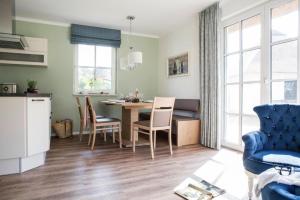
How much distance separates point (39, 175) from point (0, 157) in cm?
48

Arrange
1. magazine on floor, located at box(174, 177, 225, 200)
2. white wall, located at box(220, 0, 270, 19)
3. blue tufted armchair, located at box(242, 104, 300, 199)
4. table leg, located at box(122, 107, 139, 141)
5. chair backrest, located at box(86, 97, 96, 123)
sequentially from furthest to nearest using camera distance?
table leg, located at box(122, 107, 139, 141) < chair backrest, located at box(86, 97, 96, 123) < white wall, located at box(220, 0, 270, 19) < magazine on floor, located at box(174, 177, 225, 200) < blue tufted armchair, located at box(242, 104, 300, 199)

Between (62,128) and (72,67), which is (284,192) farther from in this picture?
(72,67)

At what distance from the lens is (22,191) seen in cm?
205

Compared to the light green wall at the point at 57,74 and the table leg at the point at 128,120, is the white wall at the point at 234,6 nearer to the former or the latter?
the table leg at the point at 128,120

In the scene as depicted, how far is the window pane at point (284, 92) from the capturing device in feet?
9.11

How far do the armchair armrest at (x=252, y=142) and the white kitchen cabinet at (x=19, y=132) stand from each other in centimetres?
240

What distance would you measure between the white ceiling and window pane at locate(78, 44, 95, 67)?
0.58 metres

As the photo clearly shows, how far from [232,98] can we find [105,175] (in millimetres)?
2562

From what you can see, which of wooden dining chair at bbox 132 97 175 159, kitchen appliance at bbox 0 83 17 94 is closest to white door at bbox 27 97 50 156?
wooden dining chair at bbox 132 97 175 159

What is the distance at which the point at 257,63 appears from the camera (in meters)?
3.30

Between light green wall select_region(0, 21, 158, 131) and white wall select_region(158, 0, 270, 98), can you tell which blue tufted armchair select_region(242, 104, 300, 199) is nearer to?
white wall select_region(158, 0, 270, 98)

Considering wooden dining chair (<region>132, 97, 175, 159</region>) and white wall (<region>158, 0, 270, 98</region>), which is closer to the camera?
wooden dining chair (<region>132, 97, 175, 159</region>)

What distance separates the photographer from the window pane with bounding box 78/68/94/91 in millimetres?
5098

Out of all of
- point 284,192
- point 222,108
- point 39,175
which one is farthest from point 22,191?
point 222,108
